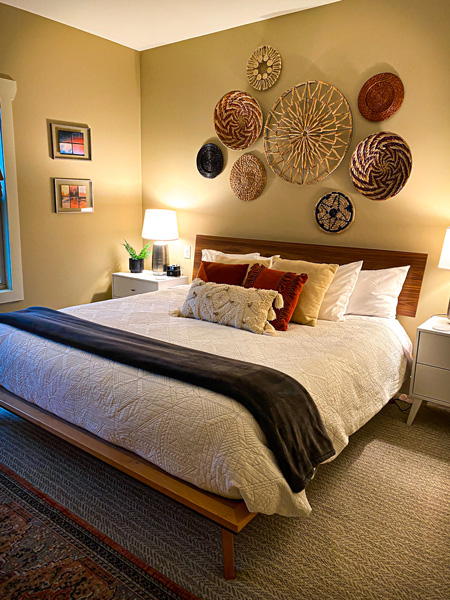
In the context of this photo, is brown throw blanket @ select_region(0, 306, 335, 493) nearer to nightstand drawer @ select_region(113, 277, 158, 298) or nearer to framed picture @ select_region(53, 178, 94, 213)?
nightstand drawer @ select_region(113, 277, 158, 298)

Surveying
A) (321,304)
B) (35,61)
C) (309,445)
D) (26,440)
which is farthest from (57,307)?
(309,445)

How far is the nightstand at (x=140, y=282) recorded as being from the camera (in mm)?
4309

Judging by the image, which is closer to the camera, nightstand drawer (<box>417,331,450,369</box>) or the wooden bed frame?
the wooden bed frame

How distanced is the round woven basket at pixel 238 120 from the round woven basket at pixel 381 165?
0.91m

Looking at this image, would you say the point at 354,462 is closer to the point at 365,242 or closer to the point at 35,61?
the point at 365,242

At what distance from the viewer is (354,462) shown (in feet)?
8.62

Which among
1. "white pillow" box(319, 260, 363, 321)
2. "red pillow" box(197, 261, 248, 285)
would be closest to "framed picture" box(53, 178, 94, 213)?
"red pillow" box(197, 261, 248, 285)

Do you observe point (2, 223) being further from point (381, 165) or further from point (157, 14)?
point (381, 165)

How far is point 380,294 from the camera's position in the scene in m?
3.30

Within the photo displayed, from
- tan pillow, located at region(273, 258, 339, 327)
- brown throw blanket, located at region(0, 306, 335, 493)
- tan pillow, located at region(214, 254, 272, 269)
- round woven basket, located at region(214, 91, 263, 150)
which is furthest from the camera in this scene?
round woven basket, located at region(214, 91, 263, 150)

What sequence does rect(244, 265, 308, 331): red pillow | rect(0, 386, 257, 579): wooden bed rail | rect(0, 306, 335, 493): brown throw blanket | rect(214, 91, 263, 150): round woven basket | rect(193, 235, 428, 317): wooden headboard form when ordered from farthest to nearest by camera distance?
1. rect(214, 91, 263, 150): round woven basket
2. rect(193, 235, 428, 317): wooden headboard
3. rect(244, 265, 308, 331): red pillow
4. rect(0, 306, 335, 493): brown throw blanket
5. rect(0, 386, 257, 579): wooden bed rail

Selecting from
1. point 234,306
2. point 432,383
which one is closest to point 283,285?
point 234,306

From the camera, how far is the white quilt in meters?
1.78

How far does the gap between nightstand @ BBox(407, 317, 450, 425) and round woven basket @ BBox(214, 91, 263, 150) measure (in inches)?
82.2
